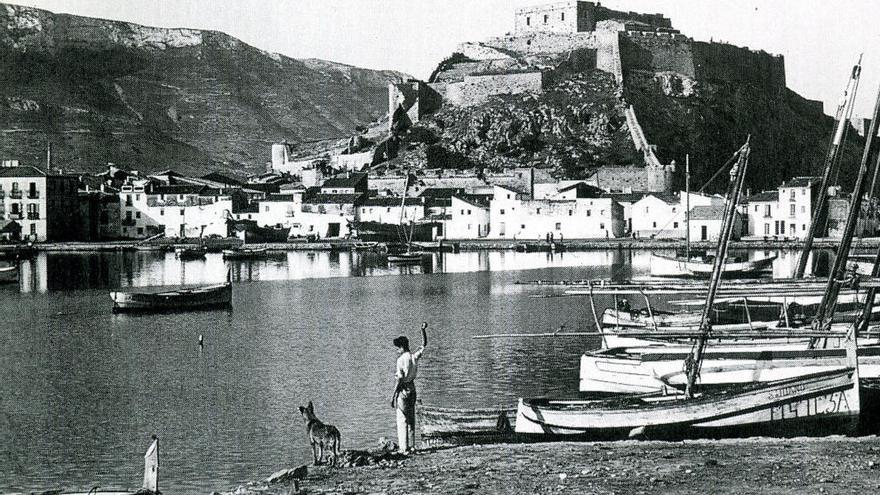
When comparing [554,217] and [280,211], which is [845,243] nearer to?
[554,217]

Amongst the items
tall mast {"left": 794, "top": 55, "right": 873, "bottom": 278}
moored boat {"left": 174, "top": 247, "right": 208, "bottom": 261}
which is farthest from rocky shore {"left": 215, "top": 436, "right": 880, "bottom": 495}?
moored boat {"left": 174, "top": 247, "right": 208, "bottom": 261}

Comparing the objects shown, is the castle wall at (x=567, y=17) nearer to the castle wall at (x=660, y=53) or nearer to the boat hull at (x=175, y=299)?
the castle wall at (x=660, y=53)

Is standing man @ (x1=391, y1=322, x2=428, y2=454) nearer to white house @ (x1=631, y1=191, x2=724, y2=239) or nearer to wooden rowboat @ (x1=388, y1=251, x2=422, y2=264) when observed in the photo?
wooden rowboat @ (x1=388, y1=251, x2=422, y2=264)

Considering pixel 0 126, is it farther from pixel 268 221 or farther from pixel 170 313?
pixel 170 313

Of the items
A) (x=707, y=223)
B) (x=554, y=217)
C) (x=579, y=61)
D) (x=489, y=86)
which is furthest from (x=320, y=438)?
(x=579, y=61)

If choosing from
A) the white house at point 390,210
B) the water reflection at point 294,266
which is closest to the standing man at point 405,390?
the water reflection at point 294,266

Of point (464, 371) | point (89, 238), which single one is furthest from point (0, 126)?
point (464, 371)
